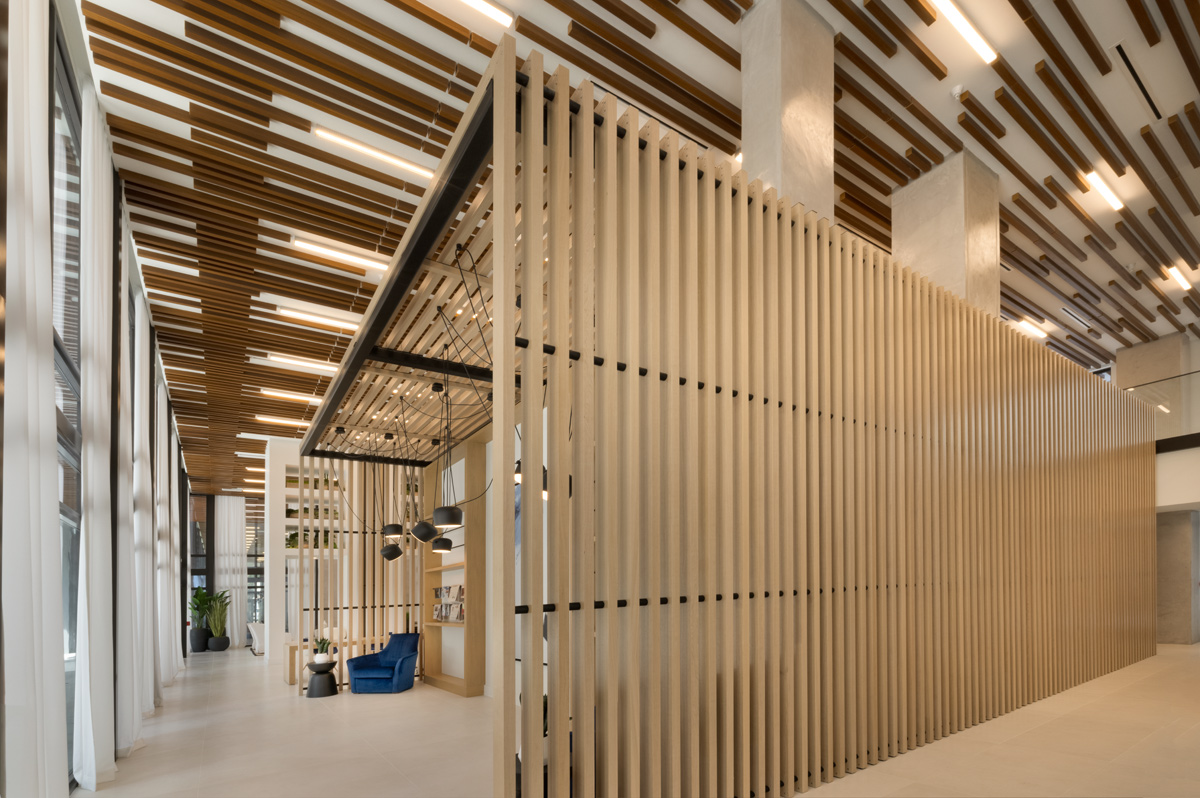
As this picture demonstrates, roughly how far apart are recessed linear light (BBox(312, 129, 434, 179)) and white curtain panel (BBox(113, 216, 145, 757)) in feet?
7.65

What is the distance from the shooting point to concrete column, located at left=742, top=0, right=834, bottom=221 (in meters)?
5.50

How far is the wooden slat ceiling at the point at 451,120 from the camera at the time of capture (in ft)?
17.2

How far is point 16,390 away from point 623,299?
106 inches

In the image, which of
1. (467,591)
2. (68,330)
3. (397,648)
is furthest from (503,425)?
(397,648)

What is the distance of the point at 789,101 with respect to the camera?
5.59m

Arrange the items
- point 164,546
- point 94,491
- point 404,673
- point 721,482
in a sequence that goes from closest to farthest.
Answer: point 721,482
point 94,491
point 404,673
point 164,546

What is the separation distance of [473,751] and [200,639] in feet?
53.5

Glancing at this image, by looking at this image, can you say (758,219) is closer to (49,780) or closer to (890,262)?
(890,262)

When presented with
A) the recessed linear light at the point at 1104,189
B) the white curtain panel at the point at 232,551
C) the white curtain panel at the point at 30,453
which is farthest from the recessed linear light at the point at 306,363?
the white curtain panel at the point at 232,551

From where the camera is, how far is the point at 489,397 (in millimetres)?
8453

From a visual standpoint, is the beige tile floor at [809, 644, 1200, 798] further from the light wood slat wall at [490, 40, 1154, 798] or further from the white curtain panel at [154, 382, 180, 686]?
the white curtain panel at [154, 382, 180, 686]

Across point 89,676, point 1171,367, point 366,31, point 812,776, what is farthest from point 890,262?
point 1171,367

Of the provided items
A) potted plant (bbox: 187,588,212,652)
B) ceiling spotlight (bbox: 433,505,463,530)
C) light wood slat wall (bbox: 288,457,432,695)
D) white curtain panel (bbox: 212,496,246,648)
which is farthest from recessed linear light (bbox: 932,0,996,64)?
A: white curtain panel (bbox: 212,496,246,648)

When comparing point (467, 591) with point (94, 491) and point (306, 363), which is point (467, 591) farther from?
point (94, 491)
